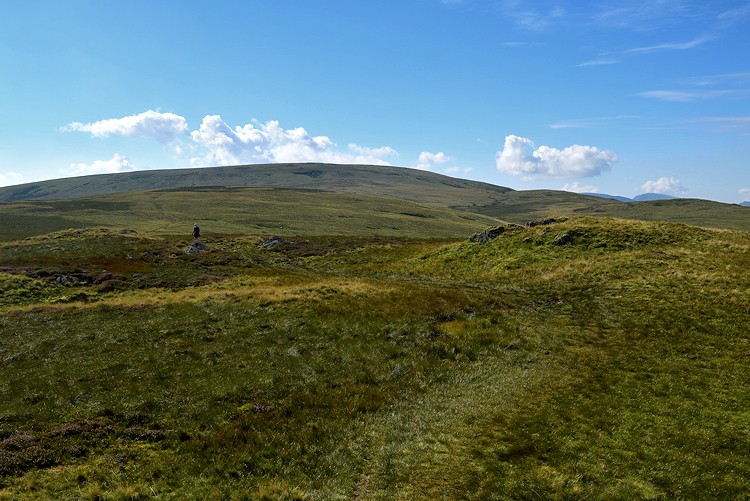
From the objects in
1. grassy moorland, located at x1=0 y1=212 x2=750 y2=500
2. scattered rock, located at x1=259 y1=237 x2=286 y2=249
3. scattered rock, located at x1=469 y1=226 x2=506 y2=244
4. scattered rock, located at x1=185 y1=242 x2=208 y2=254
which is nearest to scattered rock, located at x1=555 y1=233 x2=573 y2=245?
grassy moorland, located at x1=0 y1=212 x2=750 y2=500

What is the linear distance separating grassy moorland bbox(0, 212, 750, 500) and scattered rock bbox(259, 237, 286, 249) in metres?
34.9

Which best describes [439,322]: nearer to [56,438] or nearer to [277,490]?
[277,490]

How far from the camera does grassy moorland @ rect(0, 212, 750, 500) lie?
49.9 feet

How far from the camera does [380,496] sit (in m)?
14.3

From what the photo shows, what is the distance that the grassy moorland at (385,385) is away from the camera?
15211 mm

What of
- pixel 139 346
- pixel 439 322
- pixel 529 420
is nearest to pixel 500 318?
pixel 439 322

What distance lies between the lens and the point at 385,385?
77.0 feet

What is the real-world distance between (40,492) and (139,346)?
15.7 meters

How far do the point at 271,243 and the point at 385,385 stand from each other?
66.1 m

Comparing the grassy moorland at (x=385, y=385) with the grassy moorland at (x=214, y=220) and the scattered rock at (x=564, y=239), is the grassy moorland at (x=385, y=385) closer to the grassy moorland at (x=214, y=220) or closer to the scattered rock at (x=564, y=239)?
the scattered rock at (x=564, y=239)

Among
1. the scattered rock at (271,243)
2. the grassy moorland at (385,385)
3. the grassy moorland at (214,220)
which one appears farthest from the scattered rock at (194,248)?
the grassy moorland at (214,220)

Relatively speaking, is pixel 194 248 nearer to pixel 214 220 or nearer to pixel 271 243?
pixel 271 243

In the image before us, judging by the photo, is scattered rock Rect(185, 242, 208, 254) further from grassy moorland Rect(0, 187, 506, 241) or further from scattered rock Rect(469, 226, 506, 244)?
grassy moorland Rect(0, 187, 506, 241)

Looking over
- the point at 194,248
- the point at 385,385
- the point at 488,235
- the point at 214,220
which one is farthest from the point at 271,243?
the point at 214,220
